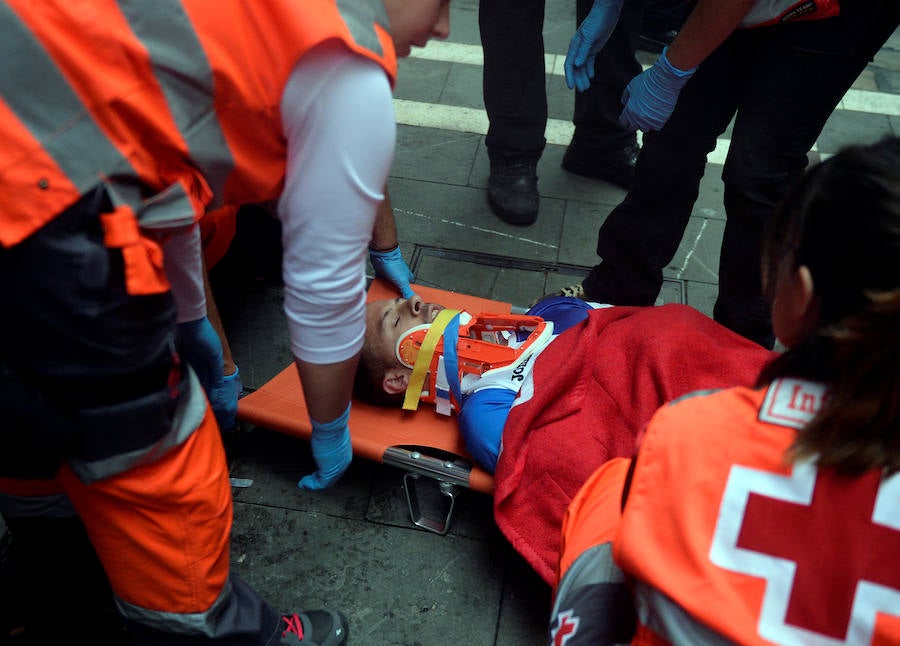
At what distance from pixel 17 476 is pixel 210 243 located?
1240 mm

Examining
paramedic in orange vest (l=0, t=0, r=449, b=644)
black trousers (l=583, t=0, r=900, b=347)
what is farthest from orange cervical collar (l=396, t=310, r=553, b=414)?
paramedic in orange vest (l=0, t=0, r=449, b=644)

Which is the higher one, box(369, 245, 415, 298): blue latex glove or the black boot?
box(369, 245, 415, 298): blue latex glove

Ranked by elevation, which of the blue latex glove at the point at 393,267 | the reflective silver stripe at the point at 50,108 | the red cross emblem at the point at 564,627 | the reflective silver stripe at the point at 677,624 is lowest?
the blue latex glove at the point at 393,267

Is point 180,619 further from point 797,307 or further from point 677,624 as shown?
point 797,307

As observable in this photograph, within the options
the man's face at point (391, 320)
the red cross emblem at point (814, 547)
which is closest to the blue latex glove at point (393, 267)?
the man's face at point (391, 320)

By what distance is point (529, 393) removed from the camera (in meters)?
2.00

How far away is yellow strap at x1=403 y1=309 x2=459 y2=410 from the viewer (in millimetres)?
2168

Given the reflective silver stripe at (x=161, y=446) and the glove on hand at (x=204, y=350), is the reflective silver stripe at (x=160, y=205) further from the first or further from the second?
the glove on hand at (x=204, y=350)

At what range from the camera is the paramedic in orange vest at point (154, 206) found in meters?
0.89

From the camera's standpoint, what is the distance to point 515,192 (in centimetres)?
321

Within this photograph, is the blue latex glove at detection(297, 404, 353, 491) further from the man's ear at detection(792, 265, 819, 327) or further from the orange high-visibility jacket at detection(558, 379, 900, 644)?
the man's ear at detection(792, 265, 819, 327)

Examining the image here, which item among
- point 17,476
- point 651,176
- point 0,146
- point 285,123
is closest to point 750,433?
point 285,123

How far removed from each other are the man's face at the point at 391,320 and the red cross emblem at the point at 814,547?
1531mm

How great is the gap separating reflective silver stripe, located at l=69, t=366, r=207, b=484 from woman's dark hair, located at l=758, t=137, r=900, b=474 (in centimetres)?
89
